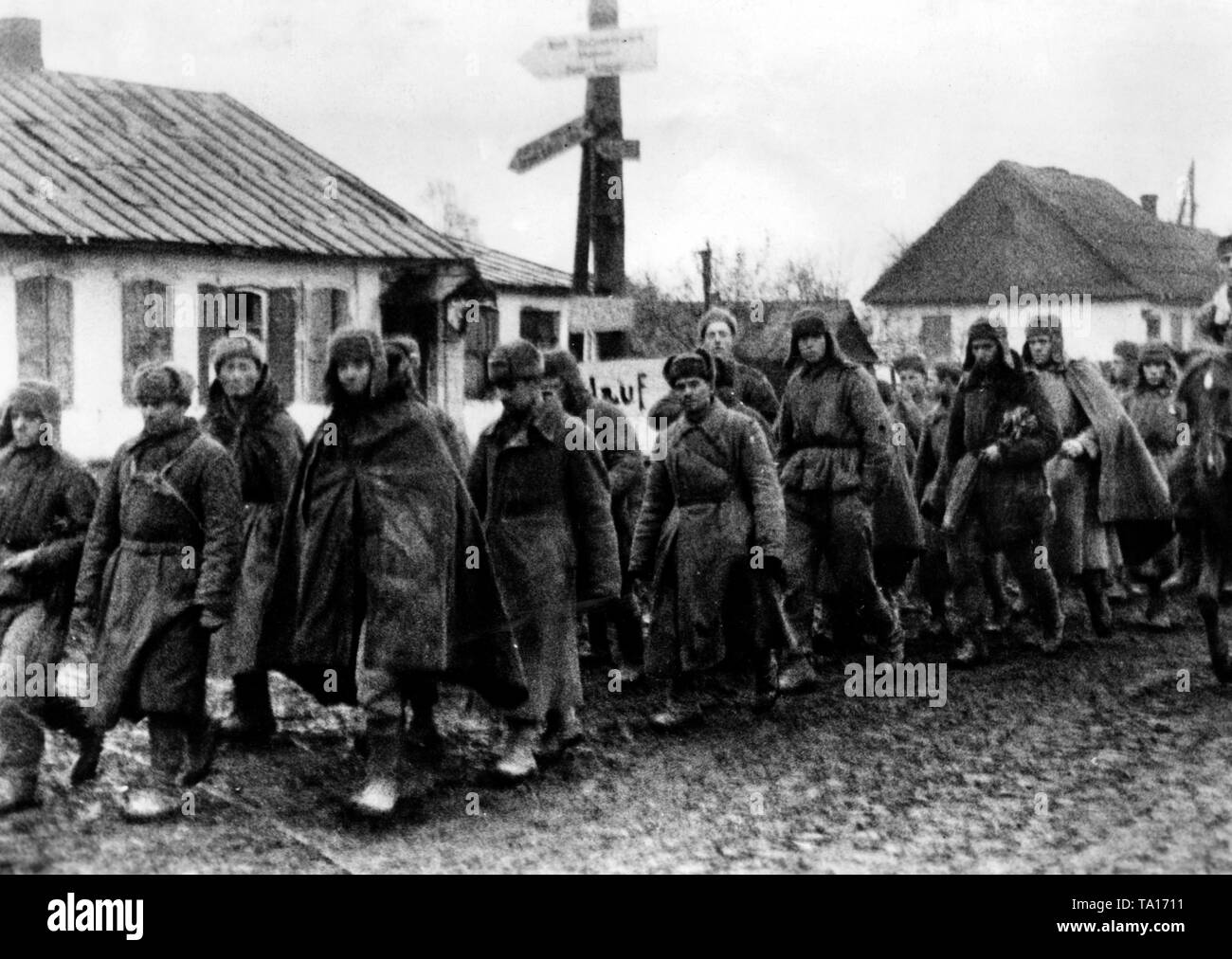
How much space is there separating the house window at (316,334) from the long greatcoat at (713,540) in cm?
1273

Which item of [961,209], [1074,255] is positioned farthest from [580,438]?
[961,209]

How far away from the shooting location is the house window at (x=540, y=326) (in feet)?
86.1

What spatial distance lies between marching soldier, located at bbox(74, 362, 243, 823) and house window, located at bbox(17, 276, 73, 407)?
11659 millimetres

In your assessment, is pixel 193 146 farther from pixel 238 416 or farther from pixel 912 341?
pixel 912 341

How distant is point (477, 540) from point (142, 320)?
1294 cm

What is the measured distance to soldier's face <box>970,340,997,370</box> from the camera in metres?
10.9

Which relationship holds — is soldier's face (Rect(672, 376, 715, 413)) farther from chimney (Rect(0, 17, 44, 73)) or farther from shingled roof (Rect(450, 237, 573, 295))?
chimney (Rect(0, 17, 44, 73))

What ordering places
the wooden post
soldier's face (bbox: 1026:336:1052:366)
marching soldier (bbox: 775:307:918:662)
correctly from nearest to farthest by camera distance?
marching soldier (bbox: 775:307:918:662) → soldier's face (bbox: 1026:336:1052:366) → the wooden post

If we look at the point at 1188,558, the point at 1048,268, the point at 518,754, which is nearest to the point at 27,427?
the point at 518,754

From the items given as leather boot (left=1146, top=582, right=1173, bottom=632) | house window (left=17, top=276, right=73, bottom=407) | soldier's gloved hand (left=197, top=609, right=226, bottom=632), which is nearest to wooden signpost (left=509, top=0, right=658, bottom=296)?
leather boot (left=1146, top=582, right=1173, bottom=632)

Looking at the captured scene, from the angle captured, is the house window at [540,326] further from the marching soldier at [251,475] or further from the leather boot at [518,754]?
the leather boot at [518,754]

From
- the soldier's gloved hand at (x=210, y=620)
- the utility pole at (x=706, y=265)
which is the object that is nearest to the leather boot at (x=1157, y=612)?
the soldier's gloved hand at (x=210, y=620)

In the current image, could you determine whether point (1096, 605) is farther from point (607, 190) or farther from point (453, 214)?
point (453, 214)
